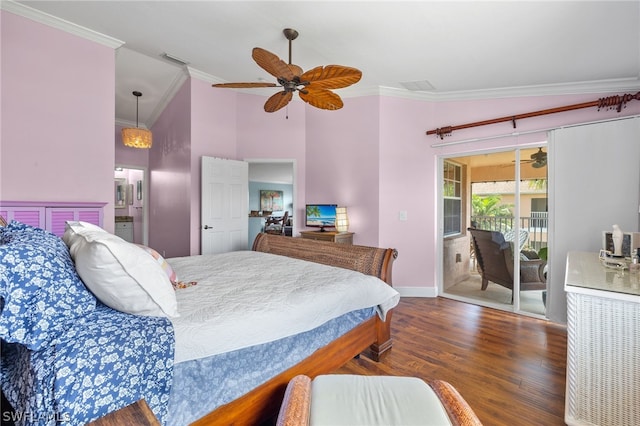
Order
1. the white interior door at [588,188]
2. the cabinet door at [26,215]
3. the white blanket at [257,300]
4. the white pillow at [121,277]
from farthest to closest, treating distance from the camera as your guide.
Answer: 1. the white interior door at [588,188]
2. the cabinet door at [26,215]
3. the white blanket at [257,300]
4. the white pillow at [121,277]

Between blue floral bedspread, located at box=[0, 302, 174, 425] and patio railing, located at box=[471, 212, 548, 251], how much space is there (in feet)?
12.3

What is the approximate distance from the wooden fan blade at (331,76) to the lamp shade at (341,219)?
1930 mm

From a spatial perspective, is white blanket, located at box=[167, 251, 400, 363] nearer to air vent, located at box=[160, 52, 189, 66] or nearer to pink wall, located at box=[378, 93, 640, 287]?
pink wall, located at box=[378, 93, 640, 287]

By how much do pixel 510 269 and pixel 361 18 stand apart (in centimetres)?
320

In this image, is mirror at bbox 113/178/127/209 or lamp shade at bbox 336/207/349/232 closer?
lamp shade at bbox 336/207/349/232

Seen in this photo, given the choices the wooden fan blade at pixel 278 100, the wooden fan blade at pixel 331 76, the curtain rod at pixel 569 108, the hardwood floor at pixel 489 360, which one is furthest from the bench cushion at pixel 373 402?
the curtain rod at pixel 569 108

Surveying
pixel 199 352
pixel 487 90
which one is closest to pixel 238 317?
pixel 199 352

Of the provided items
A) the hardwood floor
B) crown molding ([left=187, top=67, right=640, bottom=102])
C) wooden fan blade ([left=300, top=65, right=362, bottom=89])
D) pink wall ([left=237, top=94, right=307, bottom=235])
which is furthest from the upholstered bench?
crown molding ([left=187, top=67, right=640, bottom=102])

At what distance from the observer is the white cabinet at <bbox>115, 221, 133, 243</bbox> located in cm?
627

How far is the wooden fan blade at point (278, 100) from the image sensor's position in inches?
105

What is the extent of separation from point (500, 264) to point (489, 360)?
166 centimetres

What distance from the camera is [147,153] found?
5.86 m

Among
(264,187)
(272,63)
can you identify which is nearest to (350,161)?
(272,63)

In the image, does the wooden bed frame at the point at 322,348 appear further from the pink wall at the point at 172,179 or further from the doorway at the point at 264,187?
the doorway at the point at 264,187
